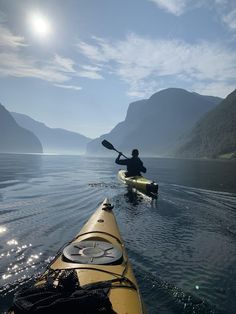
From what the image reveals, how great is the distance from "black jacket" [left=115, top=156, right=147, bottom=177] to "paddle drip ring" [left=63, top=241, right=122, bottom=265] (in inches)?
746

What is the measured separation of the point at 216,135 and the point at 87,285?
164 m

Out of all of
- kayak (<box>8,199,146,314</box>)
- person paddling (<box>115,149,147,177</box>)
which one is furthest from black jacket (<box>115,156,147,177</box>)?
kayak (<box>8,199,146,314</box>)

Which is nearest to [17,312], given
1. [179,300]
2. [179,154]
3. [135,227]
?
[179,300]

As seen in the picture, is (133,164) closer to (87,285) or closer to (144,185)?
(144,185)

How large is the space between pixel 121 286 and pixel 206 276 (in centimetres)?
468

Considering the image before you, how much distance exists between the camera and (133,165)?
91.3 feet

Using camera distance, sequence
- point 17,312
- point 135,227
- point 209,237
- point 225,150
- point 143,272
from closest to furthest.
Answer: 1. point 17,312
2. point 143,272
3. point 209,237
4. point 135,227
5. point 225,150

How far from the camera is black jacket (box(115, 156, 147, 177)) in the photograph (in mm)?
27156

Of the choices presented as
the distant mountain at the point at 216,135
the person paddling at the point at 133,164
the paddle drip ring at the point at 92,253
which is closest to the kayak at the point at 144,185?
the person paddling at the point at 133,164

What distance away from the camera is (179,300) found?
8.24 metres

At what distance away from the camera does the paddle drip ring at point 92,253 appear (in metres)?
7.25

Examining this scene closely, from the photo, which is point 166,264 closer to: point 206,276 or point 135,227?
point 206,276

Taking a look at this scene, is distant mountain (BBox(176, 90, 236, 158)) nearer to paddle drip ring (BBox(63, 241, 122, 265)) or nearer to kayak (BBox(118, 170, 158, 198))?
kayak (BBox(118, 170, 158, 198))

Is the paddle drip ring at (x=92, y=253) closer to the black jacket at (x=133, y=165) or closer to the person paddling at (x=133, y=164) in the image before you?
the person paddling at (x=133, y=164)
